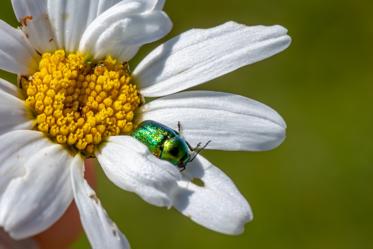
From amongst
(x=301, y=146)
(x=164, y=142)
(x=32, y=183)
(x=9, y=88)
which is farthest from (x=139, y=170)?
(x=301, y=146)

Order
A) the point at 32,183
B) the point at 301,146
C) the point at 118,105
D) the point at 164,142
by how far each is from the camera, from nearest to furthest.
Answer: the point at 32,183 → the point at 164,142 → the point at 118,105 → the point at 301,146

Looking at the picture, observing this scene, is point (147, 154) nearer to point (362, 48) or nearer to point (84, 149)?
point (84, 149)

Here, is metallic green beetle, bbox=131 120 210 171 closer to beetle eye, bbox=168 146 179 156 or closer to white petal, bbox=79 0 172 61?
beetle eye, bbox=168 146 179 156

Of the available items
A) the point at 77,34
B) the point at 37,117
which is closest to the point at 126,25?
the point at 77,34

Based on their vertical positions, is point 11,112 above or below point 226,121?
below

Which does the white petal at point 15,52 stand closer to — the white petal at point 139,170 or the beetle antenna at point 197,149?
the white petal at point 139,170

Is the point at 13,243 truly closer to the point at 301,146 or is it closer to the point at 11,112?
the point at 11,112

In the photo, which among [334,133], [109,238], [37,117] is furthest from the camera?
[334,133]
